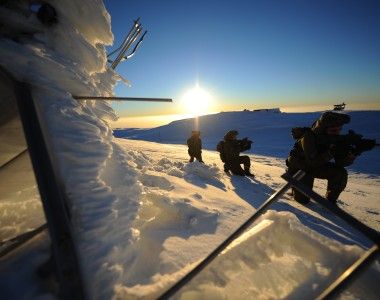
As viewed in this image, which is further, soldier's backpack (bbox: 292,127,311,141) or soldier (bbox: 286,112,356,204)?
Answer: soldier's backpack (bbox: 292,127,311,141)

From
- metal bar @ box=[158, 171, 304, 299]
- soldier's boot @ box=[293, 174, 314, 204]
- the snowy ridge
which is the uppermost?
metal bar @ box=[158, 171, 304, 299]

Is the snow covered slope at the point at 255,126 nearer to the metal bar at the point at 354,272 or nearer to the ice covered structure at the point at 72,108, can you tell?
the ice covered structure at the point at 72,108

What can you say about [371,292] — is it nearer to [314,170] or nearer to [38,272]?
[38,272]

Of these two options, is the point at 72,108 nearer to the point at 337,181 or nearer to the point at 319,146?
the point at 319,146

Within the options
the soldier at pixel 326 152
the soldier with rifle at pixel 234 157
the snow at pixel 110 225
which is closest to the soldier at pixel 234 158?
the soldier with rifle at pixel 234 157

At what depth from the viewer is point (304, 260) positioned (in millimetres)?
1401

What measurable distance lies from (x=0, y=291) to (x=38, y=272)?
172 millimetres

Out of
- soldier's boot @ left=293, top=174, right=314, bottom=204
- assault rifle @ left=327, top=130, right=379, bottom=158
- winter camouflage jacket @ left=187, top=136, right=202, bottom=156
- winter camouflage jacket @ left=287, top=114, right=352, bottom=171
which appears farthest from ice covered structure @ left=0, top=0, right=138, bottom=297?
winter camouflage jacket @ left=187, top=136, right=202, bottom=156

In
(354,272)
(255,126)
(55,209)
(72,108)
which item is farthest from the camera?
(255,126)

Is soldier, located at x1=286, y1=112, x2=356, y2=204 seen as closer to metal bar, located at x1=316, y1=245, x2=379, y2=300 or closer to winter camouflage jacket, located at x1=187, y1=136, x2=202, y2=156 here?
metal bar, located at x1=316, y1=245, x2=379, y2=300

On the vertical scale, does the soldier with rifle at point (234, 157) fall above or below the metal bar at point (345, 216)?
below

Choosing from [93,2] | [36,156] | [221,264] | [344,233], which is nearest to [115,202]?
[36,156]

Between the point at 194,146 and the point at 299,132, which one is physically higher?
the point at 299,132

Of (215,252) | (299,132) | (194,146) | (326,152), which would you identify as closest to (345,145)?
(326,152)
